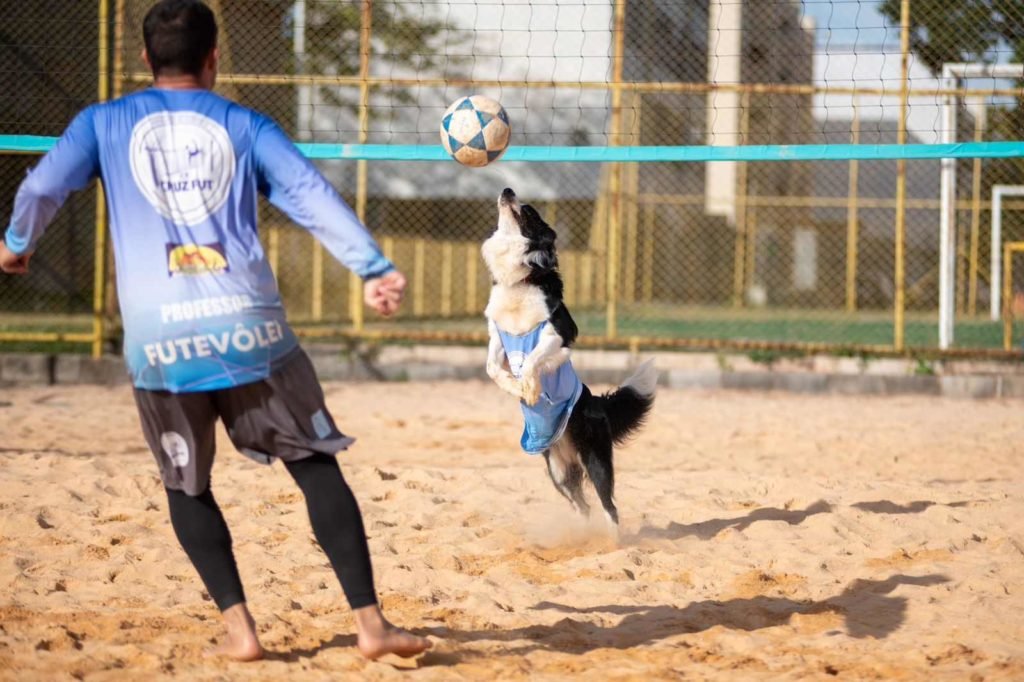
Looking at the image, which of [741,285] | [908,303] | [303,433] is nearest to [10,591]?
[303,433]

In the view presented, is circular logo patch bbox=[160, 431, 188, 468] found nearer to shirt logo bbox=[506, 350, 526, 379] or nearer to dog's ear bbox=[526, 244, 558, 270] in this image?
shirt logo bbox=[506, 350, 526, 379]

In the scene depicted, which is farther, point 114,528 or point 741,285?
point 741,285

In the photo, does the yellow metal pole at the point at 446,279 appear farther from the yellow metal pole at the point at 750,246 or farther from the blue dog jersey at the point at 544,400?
the blue dog jersey at the point at 544,400

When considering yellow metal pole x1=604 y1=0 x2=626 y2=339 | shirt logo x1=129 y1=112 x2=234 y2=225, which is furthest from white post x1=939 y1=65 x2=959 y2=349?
shirt logo x1=129 y1=112 x2=234 y2=225

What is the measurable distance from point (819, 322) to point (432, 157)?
14611 mm

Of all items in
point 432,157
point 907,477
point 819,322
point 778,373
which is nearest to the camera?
point 432,157

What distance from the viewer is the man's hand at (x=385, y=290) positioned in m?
3.11

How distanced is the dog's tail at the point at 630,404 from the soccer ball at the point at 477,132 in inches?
52.0

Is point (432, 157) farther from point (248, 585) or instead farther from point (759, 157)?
point (248, 585)

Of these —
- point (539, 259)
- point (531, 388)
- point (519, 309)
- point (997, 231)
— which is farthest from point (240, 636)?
point (997, 231)

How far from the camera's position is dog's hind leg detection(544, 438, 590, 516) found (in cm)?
542

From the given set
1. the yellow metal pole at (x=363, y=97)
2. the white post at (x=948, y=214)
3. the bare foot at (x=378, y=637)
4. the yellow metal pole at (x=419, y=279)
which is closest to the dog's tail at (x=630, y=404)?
the bare foot at (x=378, y=637)

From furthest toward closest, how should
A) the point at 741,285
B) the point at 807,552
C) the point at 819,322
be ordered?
the point at 741,285
the point at 819,322
the point at 807,552

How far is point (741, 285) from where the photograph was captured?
23.4 metres
